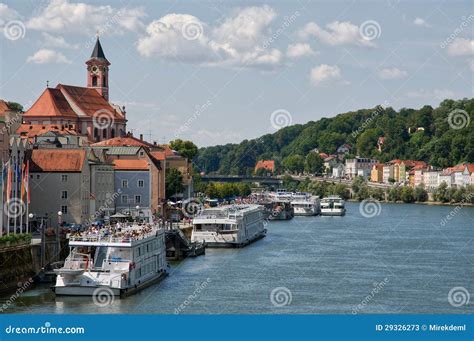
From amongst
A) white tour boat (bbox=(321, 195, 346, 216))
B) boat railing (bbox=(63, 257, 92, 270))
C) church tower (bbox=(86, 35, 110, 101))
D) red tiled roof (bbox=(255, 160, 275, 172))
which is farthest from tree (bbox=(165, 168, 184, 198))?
red tiled roof (bbox=(255, 160, 275, 172))

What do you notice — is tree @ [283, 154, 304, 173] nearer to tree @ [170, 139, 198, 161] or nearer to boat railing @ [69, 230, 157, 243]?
tree @ [170, 139, 198, 161]

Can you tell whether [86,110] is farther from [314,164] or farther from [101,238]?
[314,164]

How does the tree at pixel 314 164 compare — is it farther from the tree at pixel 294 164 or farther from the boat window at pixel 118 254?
the boat window at pixel 118 254

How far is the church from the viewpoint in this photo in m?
83.9

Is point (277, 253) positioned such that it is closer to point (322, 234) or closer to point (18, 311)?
point (322, 234)

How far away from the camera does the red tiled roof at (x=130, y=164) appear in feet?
211

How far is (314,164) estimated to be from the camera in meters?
184

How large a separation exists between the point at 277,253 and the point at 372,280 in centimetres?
1274

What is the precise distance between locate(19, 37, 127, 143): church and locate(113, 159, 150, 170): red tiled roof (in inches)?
466

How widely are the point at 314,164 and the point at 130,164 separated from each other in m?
121

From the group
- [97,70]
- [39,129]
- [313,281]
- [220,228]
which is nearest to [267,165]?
[97,70]

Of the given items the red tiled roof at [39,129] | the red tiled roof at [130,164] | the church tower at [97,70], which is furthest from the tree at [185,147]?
the red tiled roof at [130,164]

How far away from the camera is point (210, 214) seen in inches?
2368

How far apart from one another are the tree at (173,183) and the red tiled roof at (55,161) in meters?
22.3
